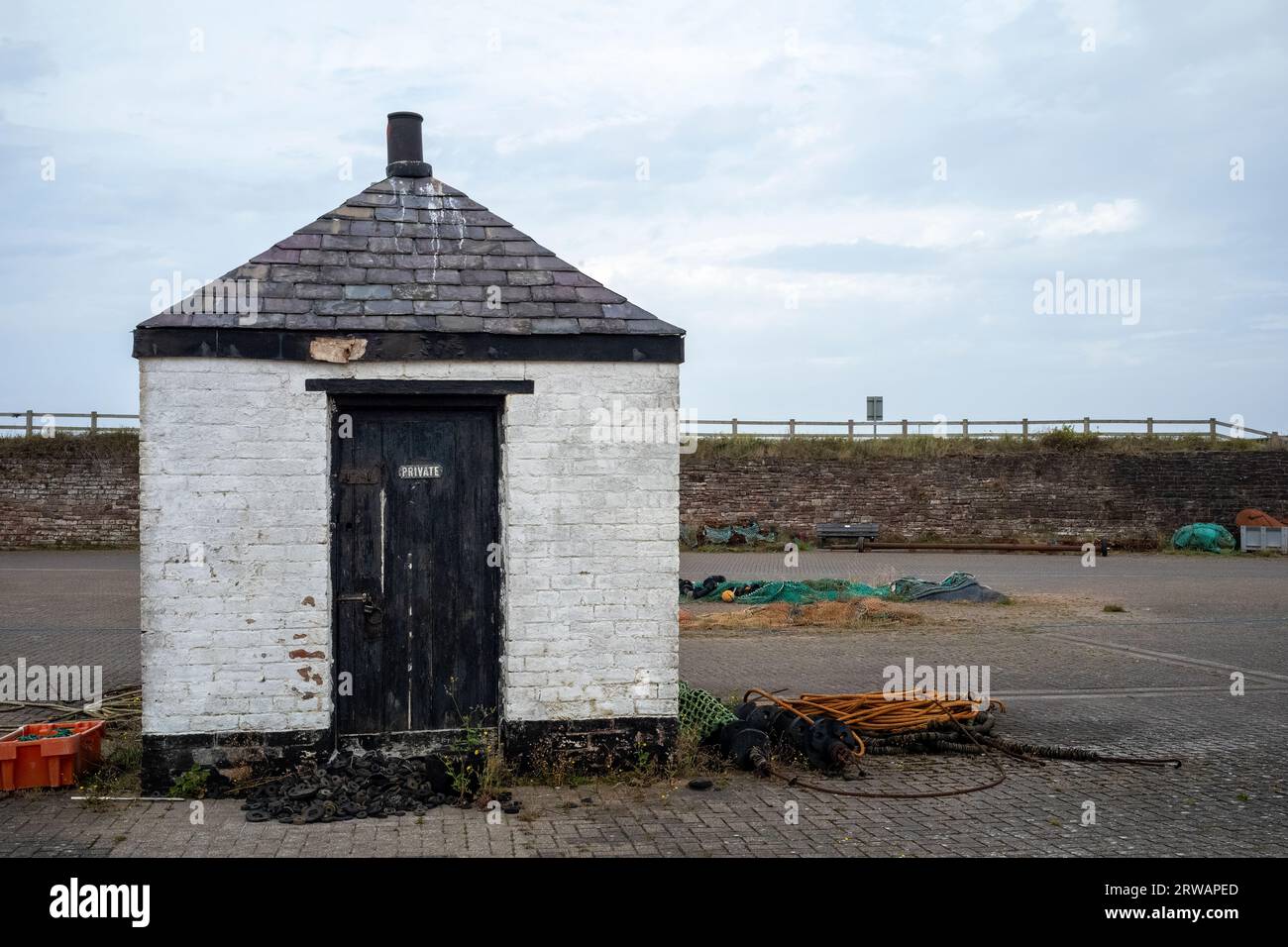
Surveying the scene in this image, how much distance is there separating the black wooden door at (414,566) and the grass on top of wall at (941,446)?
2798 centimetres

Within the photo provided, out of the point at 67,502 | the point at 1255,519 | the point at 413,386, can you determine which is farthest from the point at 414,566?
the point at 1255,519

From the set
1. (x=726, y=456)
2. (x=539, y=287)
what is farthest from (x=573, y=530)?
(x=726, y=456)

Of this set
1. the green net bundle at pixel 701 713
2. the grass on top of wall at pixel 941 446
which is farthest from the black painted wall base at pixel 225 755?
the grass on top of wall at pixel 941 446

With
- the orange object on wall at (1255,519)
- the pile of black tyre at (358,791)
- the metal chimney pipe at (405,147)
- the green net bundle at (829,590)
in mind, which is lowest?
the pile of black tyre at (358,791)

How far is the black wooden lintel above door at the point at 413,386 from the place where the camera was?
7379 mm

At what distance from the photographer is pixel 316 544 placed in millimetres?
7344

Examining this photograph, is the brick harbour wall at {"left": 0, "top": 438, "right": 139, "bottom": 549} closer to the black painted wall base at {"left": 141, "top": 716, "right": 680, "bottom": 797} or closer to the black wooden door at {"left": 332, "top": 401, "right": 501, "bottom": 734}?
the black painted wall base at {"left": 141, "top": 716, "right": 680, "bottom": 797}

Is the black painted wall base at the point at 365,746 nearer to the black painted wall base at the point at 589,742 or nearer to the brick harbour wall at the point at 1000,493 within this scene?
the black painted wall base at the point at 589,742

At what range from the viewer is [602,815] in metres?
6.79

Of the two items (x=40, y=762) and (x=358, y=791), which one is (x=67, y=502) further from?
(x=358, y=791)

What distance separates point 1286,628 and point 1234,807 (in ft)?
33.7

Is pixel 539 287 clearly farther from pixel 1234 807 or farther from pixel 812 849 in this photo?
pixel 1234 807

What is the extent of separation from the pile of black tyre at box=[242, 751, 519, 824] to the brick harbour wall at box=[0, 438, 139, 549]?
29023mm

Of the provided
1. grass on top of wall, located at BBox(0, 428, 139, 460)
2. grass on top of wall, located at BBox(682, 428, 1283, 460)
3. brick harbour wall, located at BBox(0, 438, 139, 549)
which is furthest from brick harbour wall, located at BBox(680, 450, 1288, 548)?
grass on top of wall, located at BBox(0, 428, 139, 460)
